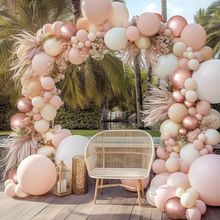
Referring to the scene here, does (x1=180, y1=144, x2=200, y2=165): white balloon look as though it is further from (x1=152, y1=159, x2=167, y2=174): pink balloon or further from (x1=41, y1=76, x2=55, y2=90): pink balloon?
(x1=41, y1=76, x2=55, y2=90): pink balloon

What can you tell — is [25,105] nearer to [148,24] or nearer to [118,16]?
[118,16]

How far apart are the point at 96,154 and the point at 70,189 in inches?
20.5

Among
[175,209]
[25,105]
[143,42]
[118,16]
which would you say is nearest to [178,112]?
[143,42]

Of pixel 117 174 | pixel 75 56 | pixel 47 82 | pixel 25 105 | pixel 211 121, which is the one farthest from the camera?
pixel 25 105

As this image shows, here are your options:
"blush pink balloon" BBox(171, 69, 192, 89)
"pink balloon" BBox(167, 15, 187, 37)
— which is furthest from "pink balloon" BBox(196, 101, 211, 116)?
"pink balloon" BBox(167, 15, 187, 37)

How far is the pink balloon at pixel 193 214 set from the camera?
3068mm

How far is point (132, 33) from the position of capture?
13.0 ft

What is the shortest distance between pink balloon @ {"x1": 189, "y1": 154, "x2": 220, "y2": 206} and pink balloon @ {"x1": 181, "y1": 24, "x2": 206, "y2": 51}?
4.26ft

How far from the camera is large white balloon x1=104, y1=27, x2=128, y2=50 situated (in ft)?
13.1

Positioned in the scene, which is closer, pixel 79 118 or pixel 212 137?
pixel 212 137

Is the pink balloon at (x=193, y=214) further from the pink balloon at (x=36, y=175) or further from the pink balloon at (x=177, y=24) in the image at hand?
the pink balloon at (x=177, y=24)

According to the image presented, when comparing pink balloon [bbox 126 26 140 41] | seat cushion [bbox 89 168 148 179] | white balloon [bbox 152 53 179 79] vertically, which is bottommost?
seat cushion [bbox 89 168 148 179]

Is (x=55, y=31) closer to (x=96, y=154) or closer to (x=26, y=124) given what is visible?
(x=26, y=124)

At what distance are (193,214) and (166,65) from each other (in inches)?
66.4
